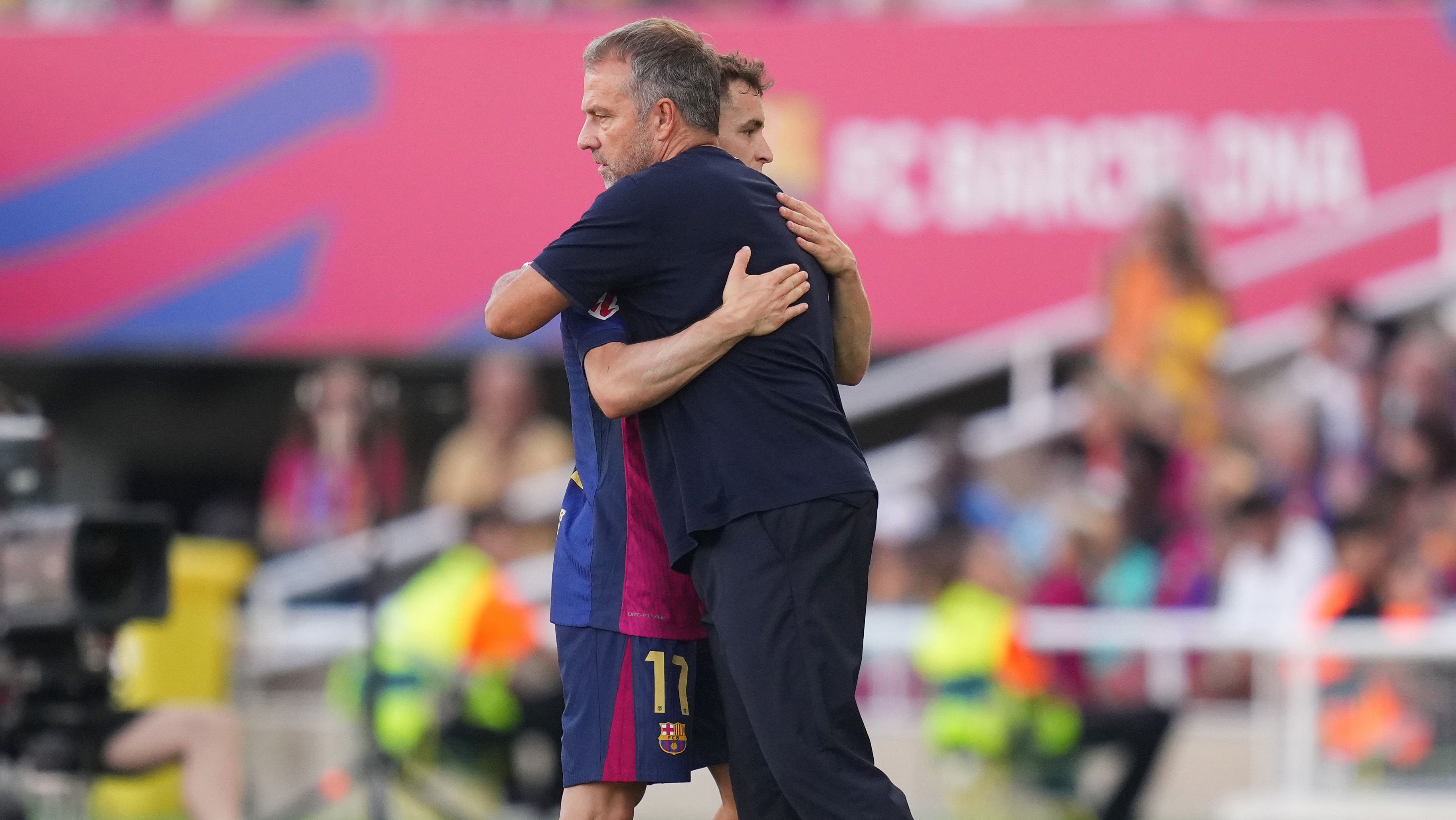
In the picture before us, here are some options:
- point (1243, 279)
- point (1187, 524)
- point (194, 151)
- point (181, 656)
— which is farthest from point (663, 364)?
point (194, 151)

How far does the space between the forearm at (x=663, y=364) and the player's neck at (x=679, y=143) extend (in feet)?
1.11

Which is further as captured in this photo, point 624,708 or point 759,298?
point 624,708

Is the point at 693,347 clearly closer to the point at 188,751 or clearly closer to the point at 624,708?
the point at 624,708

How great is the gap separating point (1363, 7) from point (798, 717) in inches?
306

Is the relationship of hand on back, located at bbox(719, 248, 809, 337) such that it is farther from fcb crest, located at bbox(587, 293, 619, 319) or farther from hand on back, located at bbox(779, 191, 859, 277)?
fcb crest, located at bbox(587, 293, 619, 319)

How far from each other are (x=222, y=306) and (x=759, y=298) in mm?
7830

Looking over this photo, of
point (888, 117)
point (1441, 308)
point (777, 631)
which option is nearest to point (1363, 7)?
point (1441, 308)

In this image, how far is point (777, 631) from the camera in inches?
128

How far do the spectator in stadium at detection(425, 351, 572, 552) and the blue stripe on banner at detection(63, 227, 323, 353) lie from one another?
128 centimetres

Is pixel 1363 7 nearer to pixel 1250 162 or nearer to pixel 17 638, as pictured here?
pixel 1250 162

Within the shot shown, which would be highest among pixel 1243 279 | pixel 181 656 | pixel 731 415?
pixel 1243 279

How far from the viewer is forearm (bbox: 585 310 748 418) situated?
3.33 meters

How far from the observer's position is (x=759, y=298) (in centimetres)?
336

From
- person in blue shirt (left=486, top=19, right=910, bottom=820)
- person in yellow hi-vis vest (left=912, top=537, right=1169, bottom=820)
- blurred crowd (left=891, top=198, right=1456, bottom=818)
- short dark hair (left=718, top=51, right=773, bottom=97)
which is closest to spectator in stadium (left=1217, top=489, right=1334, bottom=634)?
blurred crowd (left=891, top=198, right=1456, bottom=818)
